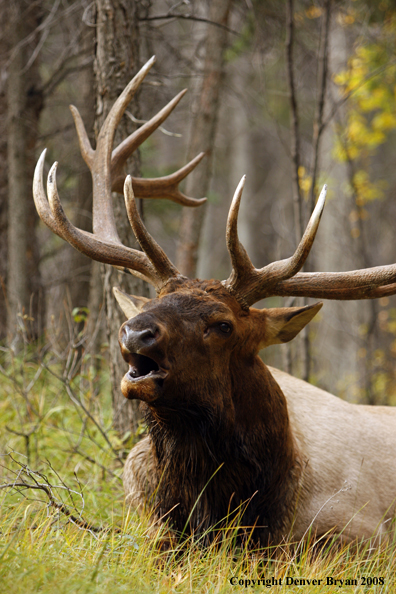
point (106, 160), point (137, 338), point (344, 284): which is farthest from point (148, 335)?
point (106, 160)

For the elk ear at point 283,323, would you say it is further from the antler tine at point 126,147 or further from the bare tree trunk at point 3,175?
the bare tree trunk at point 3,175

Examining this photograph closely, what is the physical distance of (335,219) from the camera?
480 inches

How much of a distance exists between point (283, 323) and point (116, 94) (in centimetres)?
246

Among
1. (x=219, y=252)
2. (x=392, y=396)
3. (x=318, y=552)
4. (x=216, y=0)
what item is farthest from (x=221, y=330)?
(x=219, y=252)

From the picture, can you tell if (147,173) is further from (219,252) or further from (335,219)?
(219,252)

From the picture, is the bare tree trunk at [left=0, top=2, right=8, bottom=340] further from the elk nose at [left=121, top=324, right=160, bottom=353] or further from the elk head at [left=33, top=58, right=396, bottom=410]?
the elk nose at [left=121, top=324, right=160, bottom=353]

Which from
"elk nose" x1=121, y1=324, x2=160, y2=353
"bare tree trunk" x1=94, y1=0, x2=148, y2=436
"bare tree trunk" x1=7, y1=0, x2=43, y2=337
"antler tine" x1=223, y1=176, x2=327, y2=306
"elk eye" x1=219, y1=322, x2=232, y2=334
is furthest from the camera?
"bare tree trunk" x1=7, y1=0, x2=43, y2=337

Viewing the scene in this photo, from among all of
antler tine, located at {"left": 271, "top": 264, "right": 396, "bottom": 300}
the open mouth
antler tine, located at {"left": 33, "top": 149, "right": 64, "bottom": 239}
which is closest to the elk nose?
the open mouth

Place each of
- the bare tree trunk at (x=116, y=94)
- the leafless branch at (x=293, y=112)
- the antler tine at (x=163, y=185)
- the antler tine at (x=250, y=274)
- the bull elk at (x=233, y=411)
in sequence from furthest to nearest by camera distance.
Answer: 1. the leafless branch at (x=293, y=112)
2. the bare tree trunk at (x=116, y=94)
3. the antler tine at (x=163, y=185)
4. the antler tine at (x=250, y=274)
5. the bull elk at (x=233, y=411)

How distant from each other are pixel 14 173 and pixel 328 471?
16.3 ft

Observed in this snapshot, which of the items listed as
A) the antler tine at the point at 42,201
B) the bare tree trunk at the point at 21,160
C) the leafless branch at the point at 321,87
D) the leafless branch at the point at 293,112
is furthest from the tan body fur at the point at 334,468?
the bare tree trunk at the point at 21,160

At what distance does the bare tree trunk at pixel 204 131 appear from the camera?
7.00m

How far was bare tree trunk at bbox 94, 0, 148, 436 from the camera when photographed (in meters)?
4.79

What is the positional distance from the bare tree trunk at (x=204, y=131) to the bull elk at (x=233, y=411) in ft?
10.6
